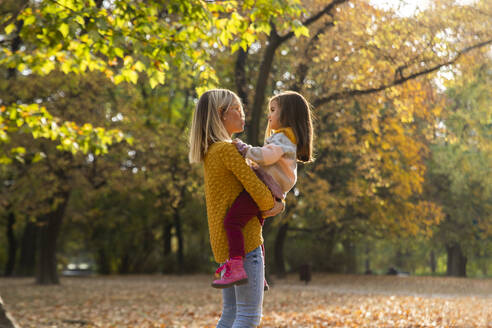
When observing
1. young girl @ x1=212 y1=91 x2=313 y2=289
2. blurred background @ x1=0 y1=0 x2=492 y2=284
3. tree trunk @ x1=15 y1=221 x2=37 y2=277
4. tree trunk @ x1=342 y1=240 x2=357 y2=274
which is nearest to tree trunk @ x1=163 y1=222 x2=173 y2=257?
blurred background @ x1=0 y1=0 x2=492 y2=284

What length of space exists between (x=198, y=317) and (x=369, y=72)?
6856mm

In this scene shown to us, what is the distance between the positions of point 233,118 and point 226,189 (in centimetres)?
43

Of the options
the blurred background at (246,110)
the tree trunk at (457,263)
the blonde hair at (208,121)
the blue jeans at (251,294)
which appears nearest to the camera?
the blue jeans at (251,294)

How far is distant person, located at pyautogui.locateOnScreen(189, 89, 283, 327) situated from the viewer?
285cm

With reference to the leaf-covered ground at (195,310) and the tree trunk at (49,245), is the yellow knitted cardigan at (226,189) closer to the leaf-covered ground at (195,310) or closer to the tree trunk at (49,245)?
the leaf-covered ground at (195,310)

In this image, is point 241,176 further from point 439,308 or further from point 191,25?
point 439,308

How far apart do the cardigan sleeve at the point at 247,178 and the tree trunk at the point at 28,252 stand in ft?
85.7

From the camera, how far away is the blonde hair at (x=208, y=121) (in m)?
3.03

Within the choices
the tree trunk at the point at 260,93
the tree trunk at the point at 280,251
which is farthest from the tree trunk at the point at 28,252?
the tree trunk at the point at 260,93

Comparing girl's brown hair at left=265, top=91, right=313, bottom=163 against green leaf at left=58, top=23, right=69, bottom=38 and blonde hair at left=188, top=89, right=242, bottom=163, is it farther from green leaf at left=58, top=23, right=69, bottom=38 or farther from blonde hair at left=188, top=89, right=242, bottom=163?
green leaf at left=58, top=23, right=69, bottom=38

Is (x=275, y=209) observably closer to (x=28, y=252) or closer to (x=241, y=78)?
(x=241, y=78)

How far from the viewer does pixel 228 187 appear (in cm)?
294

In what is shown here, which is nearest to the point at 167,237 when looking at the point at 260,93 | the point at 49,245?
the point at 49,245

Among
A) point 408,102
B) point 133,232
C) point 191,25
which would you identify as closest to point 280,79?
point 408,102
